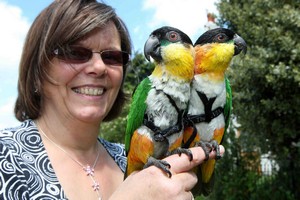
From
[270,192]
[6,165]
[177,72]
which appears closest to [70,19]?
[177,72]

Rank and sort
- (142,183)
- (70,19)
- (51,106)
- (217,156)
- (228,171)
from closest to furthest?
(142,183) < (217,156) < (70,19) < (51,106) < (228,171)

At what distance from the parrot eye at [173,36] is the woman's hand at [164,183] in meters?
0.66

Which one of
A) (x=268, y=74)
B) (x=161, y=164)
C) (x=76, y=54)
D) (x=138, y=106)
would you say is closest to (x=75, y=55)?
(x=76, y=54)

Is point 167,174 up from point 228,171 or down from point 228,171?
up

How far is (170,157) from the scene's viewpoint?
2.17 metres

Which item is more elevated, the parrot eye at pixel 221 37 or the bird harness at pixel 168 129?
the parrot eye at pixel 221 37

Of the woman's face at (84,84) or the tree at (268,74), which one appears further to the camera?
the tree at (268,74)

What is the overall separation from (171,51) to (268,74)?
4.62 metres

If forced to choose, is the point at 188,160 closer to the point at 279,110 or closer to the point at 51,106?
the point at 51,106

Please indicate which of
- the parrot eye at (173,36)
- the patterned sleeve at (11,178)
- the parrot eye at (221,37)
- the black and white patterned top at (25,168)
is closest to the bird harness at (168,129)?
the parrot eye at (173,36)

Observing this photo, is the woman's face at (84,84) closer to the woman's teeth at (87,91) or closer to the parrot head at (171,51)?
the woman's teeth at (87,91)

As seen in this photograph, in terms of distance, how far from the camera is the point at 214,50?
2.24 m

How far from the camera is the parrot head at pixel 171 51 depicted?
2152mm

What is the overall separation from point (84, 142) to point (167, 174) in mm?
889
